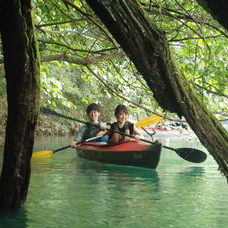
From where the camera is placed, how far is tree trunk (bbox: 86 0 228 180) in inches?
97.8

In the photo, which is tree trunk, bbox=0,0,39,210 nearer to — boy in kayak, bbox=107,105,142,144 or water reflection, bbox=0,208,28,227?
water reflection, bbox=0,208,28,227

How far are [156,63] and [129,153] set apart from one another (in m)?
7.21

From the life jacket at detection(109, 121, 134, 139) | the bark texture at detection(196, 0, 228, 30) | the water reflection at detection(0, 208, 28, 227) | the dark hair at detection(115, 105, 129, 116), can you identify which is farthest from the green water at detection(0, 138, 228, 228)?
the bark texture at detection(196, 0, 228, 30)

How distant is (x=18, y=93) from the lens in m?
4.04

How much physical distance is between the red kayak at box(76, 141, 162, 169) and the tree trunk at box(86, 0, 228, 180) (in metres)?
6.42

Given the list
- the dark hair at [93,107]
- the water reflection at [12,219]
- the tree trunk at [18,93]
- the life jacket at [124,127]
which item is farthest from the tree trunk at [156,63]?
the dark hair at [93,107]

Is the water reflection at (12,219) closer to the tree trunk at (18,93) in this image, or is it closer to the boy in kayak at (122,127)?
the tree trunk at (18,93)

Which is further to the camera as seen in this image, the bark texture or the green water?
the green water

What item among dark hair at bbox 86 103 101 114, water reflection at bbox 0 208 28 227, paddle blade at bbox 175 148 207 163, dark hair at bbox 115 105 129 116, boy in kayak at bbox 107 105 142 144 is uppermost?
dark hair at bbox 86 103 101 114

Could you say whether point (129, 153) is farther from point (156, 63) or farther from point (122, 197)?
point (156, 63)

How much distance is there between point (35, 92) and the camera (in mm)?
4176

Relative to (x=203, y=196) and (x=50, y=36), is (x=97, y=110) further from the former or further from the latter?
(x=203, y=196)

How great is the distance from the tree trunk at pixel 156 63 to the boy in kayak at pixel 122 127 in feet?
21.1

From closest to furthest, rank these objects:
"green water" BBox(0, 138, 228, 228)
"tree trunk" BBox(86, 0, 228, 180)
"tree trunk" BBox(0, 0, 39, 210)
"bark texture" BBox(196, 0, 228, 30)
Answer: "bark texture" BBox(196, 0, 228, 30) → "tree trunk" BBox(86, 0, 228, 180) → "tree trunk" BBox(0, 0, 39, 210) → "green water" BBox(0, 138, 228, 228)
